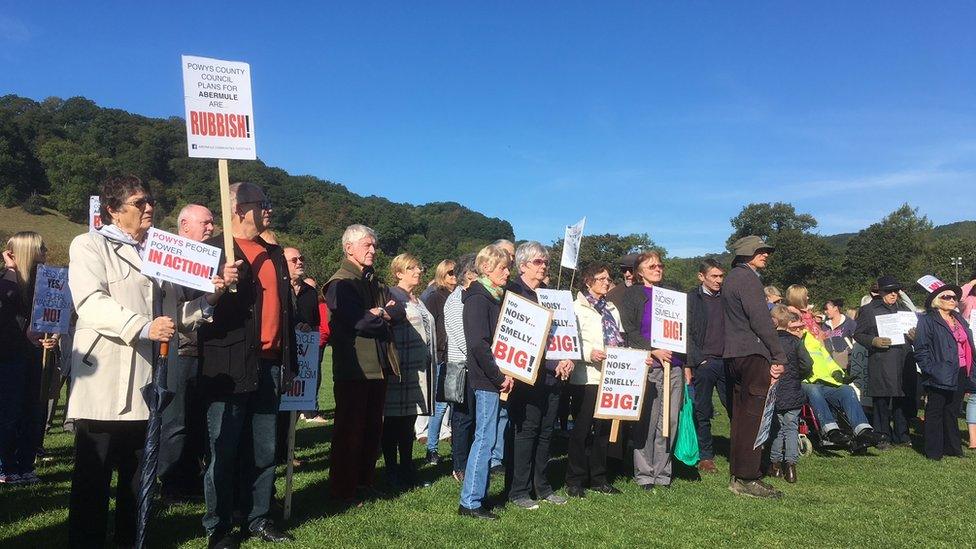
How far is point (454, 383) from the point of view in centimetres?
736

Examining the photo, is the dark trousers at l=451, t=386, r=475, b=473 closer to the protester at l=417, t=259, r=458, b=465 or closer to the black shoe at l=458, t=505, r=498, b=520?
the protester at l=417, t=259, r=458, b=465

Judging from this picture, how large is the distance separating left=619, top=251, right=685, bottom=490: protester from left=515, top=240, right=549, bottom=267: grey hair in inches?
60.9

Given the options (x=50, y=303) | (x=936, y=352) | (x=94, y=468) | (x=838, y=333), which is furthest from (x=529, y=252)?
(x=838, y=333)

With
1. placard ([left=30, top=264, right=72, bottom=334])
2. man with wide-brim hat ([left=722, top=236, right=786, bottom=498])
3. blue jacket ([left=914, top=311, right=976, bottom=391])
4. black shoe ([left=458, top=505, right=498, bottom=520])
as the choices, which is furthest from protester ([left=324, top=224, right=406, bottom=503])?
blue jacket ([left=914, top=311, right=976, bottom=391])

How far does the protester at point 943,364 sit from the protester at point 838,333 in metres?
1.90

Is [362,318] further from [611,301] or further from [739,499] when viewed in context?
[739,499]

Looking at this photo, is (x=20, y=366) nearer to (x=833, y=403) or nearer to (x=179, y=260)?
(x=179, y=260)

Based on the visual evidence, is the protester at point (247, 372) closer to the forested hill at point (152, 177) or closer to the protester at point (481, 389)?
the protester at point (481, 389)

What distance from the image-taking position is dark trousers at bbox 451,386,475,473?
7809mm

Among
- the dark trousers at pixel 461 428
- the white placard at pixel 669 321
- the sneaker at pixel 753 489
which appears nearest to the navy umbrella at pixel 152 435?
the dark trousers at pixel 461 428

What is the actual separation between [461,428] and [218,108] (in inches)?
177

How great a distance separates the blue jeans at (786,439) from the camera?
27.1 feet

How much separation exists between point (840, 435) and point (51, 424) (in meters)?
12.1

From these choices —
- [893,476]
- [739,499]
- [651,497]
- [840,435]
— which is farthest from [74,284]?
[840,435]
